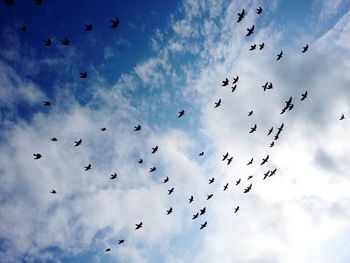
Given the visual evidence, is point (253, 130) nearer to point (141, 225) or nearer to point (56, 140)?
point (141, 225)

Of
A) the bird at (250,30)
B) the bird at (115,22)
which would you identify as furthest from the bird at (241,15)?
the bird at (115,22)

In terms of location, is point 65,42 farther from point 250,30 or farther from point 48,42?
point 250,30

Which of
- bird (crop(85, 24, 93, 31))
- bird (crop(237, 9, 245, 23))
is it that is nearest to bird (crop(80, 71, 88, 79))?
bird (crop(85, 24, 93, 31))

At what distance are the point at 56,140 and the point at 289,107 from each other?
75.6 feet

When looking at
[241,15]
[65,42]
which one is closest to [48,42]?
[65,42]

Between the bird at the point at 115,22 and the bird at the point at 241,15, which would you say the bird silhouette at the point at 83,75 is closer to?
the bird at the point at 115,22

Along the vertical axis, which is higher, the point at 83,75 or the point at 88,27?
the point at 88,27

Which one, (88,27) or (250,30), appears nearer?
(88,27)

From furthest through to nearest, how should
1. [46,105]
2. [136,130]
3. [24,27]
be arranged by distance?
[136,130] → [46,105] → [24,27]

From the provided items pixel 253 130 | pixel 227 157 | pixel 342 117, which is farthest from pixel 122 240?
pixel 342 117

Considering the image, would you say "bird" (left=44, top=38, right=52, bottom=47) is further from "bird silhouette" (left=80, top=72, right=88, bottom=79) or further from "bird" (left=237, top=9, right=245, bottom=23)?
"bird" (left=237, top=9, right=245, bottom=23)

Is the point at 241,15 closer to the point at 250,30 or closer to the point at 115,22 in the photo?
the point at 250,30

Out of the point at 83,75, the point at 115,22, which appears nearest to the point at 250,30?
the point at 115,22

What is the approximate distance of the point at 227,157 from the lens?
34.2 m
